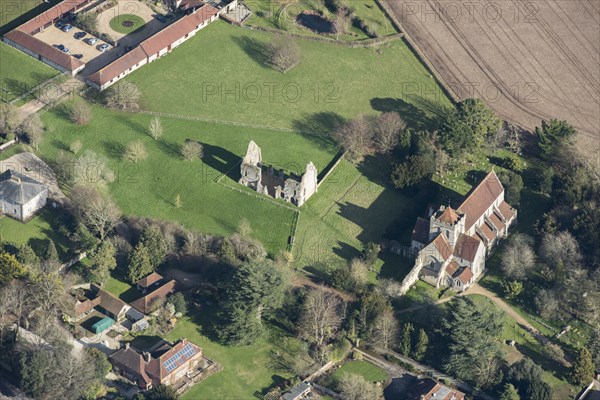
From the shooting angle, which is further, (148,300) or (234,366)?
(148,300)

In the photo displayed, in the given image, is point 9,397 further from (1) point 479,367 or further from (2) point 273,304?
(1) point 479,367

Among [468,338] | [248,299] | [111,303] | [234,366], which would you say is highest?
[468,338]

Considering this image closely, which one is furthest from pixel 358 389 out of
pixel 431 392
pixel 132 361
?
pixel 132 361

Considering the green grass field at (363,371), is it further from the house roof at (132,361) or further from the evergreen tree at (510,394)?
the house roof at (132,361)

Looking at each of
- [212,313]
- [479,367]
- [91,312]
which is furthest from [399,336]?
[91,312]

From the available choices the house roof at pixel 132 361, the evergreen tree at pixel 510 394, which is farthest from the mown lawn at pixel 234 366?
the evergreen tree at pixel 510 394

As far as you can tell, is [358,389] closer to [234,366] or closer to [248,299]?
[234,366]

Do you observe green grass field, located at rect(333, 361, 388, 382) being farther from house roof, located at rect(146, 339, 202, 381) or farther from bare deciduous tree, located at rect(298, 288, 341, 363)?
house roof, located at rect(146, 339, 202, 381)
